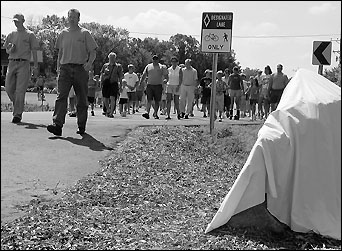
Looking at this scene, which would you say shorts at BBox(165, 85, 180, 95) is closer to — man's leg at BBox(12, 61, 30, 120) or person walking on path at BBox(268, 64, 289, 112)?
person walking on path at BBox(268, 64, 289, 112)

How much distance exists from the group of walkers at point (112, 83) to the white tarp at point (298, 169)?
153 inches

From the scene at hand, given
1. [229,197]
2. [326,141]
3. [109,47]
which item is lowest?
[229,197]

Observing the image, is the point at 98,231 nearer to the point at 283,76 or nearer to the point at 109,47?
the point at 283,76

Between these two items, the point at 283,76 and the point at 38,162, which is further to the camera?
the point at 283,76

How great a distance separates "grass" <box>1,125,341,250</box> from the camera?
4.68m

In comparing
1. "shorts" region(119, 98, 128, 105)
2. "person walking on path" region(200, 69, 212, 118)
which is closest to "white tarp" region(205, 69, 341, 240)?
"person walking on path" region(200, 69, 212, 118)

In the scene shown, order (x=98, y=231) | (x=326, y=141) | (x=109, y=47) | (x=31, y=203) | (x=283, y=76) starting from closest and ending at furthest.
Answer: (x=326, y=141) → (x=98, y=231) → (x=31, y=203) → (x=283, y=76) → (x=109, y=47)

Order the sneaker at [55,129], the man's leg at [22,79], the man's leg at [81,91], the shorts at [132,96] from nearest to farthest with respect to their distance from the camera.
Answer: the sneaker at [55,129]
the man's leg at [81,91]
the man's leg at [22,79]
the shorts at [132,96]

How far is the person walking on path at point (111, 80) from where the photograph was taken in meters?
14.3

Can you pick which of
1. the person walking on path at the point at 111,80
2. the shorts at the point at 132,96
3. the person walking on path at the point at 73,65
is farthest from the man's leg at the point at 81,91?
the shorts at the point at 132,96

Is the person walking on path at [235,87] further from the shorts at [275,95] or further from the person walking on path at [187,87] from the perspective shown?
the shorts at [275,95]

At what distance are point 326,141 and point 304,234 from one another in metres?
0.83

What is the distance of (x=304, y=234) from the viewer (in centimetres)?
489

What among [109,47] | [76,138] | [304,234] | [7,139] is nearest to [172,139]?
[76,138]
